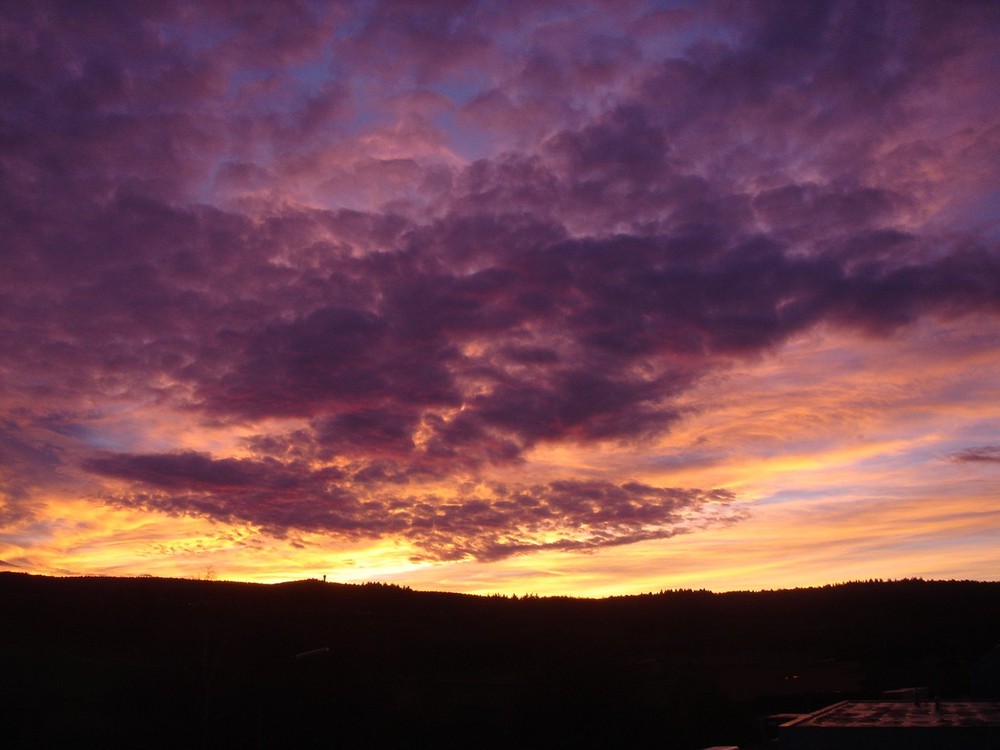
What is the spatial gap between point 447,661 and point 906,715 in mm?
57402

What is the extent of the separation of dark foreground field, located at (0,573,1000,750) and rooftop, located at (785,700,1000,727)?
42.3 feet

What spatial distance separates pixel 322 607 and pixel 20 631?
30737mm

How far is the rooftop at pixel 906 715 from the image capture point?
20145 mm

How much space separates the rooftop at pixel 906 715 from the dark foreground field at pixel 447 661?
12.9m

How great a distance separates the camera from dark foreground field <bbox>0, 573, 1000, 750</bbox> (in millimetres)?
44469

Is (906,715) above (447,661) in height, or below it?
below

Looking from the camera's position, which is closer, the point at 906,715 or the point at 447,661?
the point at 906,715

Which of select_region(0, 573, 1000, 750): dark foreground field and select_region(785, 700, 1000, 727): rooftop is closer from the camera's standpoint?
select_region(785, 700, 1000, 727): rooftop

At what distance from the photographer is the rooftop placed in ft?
66.1

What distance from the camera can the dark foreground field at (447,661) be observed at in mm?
44469

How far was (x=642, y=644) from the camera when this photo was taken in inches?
3501

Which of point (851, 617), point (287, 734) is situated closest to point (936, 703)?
point (287, 734)

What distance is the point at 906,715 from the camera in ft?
73.7

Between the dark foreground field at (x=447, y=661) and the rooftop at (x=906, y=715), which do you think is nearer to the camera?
the rooftop at (x=906, y=715)
